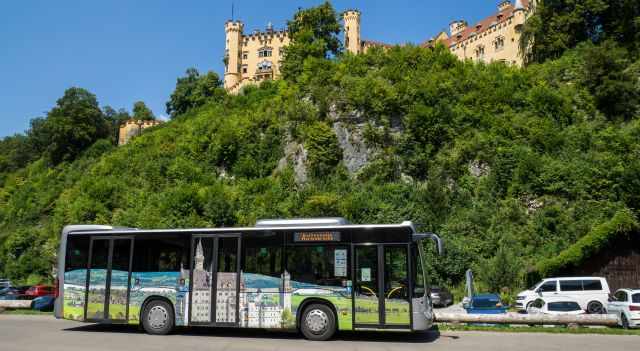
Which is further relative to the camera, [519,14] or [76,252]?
[519,14]

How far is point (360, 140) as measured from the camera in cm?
3788

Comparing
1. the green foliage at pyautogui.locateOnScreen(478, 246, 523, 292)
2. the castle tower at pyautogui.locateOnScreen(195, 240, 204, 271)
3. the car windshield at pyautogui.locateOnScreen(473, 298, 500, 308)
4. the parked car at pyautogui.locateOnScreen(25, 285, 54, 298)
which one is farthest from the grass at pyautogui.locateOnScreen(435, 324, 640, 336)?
the parked car at pyautogui.locateOnScreen(25, 285, 54, 298)

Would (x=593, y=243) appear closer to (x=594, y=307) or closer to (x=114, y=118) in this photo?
(x=594, y=307)

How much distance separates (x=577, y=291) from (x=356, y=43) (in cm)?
6532

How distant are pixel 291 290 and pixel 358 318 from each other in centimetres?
201

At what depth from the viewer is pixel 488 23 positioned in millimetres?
73625

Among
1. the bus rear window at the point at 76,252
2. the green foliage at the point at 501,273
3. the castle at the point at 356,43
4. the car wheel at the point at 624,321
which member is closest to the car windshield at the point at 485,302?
the car wheel at the point at 624,321

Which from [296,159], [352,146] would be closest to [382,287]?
[352,146]

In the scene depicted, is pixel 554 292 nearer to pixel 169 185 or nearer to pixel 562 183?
pixel 562 183

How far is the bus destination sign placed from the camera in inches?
533

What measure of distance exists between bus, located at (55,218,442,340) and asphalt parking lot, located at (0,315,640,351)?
18.8 inches

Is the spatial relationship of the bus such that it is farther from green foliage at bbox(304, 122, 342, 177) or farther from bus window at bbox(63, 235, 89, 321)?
green foliage at bbox(304, 122, 342, 177)

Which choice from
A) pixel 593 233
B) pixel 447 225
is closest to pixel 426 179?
pixel 447 225

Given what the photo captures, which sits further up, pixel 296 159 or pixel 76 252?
pixel 296 159
